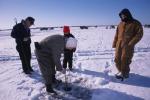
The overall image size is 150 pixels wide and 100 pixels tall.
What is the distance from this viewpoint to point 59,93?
5629 mm

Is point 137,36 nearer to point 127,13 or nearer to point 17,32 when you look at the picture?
point 127,13

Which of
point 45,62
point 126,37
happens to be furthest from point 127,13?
point 45,62

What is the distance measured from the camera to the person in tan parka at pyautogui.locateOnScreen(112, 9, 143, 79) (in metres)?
5.74

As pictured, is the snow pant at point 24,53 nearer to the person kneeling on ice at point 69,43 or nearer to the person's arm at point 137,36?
the person kneeling on ice at point 69,43

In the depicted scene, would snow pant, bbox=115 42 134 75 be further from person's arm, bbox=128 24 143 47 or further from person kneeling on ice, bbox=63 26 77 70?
person kneeling on ice, bbox=63 26 77 70

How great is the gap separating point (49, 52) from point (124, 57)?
208 centimetres

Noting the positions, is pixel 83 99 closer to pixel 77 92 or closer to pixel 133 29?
pixel 77 92

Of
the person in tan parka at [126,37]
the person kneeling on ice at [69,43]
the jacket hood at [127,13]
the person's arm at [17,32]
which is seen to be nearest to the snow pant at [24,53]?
the person's arm at [17,32]

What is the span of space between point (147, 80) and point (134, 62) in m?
1.95

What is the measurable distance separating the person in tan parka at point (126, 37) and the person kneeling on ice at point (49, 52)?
1.69m

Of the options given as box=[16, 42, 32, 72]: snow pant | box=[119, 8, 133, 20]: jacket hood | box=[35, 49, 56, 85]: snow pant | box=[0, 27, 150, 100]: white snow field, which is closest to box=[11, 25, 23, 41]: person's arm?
box=[16, 42, 32, 72]: snow pant

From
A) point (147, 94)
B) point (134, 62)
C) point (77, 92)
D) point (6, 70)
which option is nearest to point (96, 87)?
point (77, 92)

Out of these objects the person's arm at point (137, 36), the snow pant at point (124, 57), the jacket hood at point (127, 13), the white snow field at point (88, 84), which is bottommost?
the white snow field at point (88, 84)

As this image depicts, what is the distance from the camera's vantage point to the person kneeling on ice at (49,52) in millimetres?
5152
